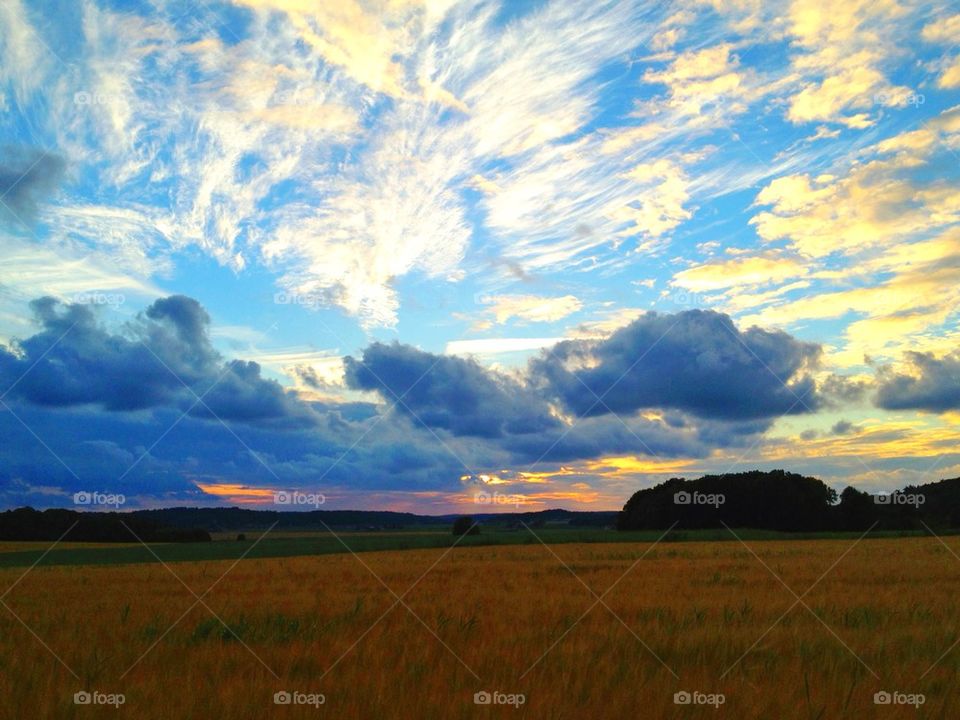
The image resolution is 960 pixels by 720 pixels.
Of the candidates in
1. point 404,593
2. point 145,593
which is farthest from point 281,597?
point 145,593

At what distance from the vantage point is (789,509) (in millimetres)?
112188

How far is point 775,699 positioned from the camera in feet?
22.7
